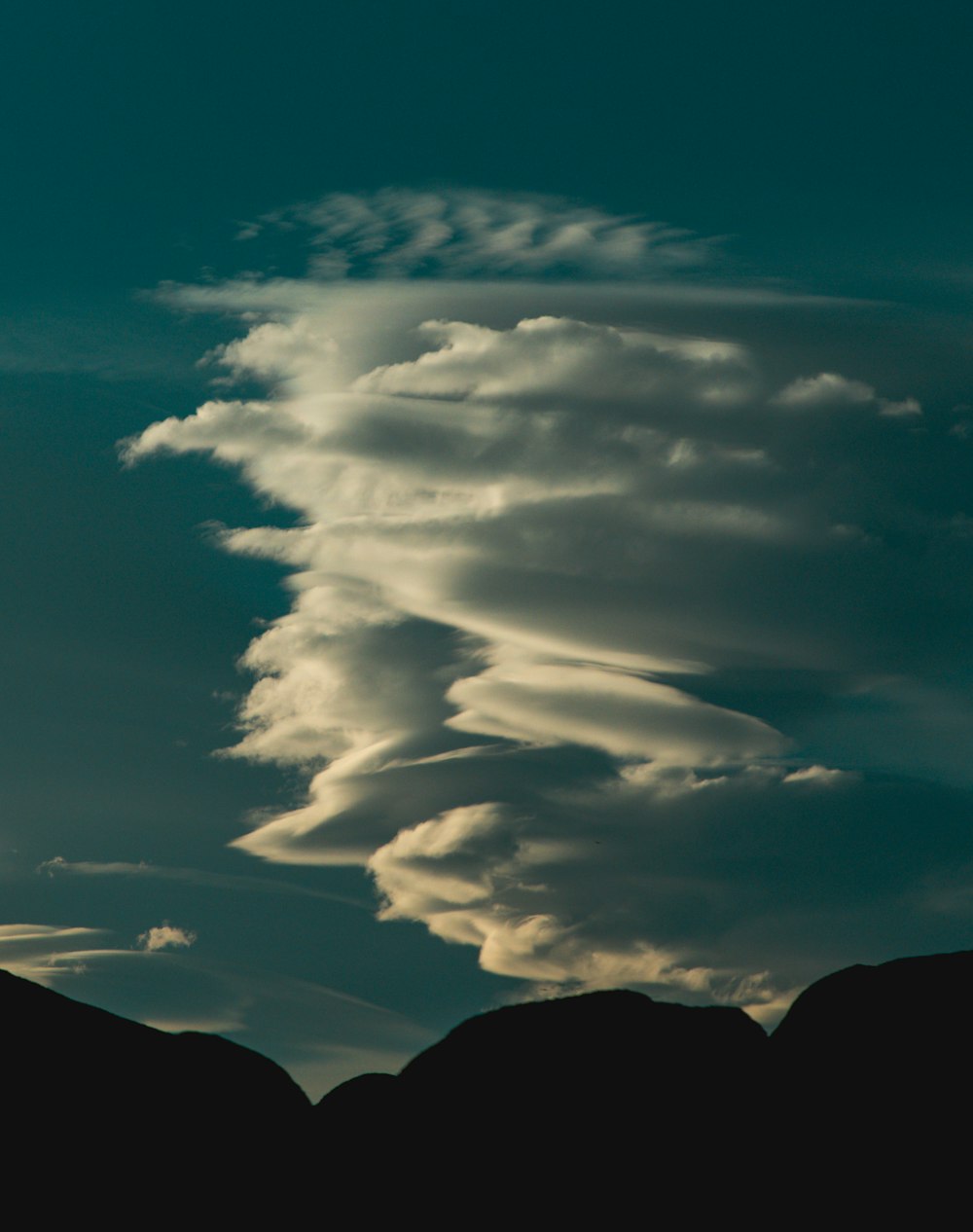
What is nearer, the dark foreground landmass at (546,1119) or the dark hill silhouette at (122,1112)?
the dark foreground landmass at (546,1119)

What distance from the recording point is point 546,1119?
91.4ft

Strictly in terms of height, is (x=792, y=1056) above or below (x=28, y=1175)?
above

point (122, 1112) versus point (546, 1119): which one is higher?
point (546, 1119)

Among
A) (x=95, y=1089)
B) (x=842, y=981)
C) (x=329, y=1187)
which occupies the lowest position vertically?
(x=329, y=1187)

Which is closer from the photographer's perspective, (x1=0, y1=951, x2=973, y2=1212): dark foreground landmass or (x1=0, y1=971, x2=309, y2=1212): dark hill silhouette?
(x1=0, y1=951, x2=973, y2=1212): dark foreground landmass

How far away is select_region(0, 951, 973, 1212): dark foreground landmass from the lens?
26203mm

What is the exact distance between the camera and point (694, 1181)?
88.5ft

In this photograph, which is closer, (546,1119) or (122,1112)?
(546,1119)

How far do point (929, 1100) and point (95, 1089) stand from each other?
17275mm

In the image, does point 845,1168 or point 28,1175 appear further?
point 28,1175

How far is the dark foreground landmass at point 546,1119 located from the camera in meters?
26.2

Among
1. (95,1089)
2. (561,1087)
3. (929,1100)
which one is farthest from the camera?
(95,1089)

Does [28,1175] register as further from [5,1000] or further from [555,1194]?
[555,1194]

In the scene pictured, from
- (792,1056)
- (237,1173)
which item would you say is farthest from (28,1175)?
(792,1056)
